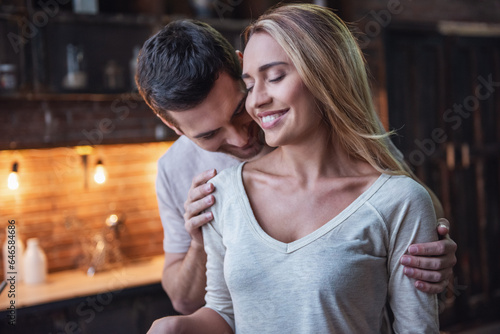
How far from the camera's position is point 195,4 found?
3.56m

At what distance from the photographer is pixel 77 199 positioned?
11.8ft

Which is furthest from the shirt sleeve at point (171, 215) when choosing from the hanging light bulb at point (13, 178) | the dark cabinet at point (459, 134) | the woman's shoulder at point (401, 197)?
the dark cabinet at point (459, 134)

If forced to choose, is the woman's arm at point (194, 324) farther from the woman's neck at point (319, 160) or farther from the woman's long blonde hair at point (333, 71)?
the woman's long blonde hair at point (333, 71)

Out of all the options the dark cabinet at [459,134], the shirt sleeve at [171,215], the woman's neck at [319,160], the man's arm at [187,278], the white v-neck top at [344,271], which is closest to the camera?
the white v-neck top at [344,271]

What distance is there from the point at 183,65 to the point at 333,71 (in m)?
0.48

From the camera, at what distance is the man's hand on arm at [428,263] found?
126 cm

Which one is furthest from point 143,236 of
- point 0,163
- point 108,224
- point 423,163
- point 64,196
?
point 423,163

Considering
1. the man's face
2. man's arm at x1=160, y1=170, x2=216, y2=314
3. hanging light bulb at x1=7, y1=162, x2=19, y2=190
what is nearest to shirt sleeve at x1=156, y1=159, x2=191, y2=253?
man's arm at x1=160, y1=170, x2=216, y2=314

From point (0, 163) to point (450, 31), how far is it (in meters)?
3.65

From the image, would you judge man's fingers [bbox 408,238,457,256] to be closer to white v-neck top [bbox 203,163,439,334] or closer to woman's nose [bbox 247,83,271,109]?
white v-neck top [bbox 203,163,439,334]

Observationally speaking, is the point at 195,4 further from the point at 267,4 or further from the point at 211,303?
the point at 211,303

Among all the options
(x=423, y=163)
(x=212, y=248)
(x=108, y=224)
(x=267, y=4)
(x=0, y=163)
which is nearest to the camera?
(x=212, y=248)

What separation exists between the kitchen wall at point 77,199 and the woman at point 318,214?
2343 millimetres

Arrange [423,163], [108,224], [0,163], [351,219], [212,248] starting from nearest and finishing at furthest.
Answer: [351,219] → [212,248] → [0,163] → [108,224] → [423,163]
